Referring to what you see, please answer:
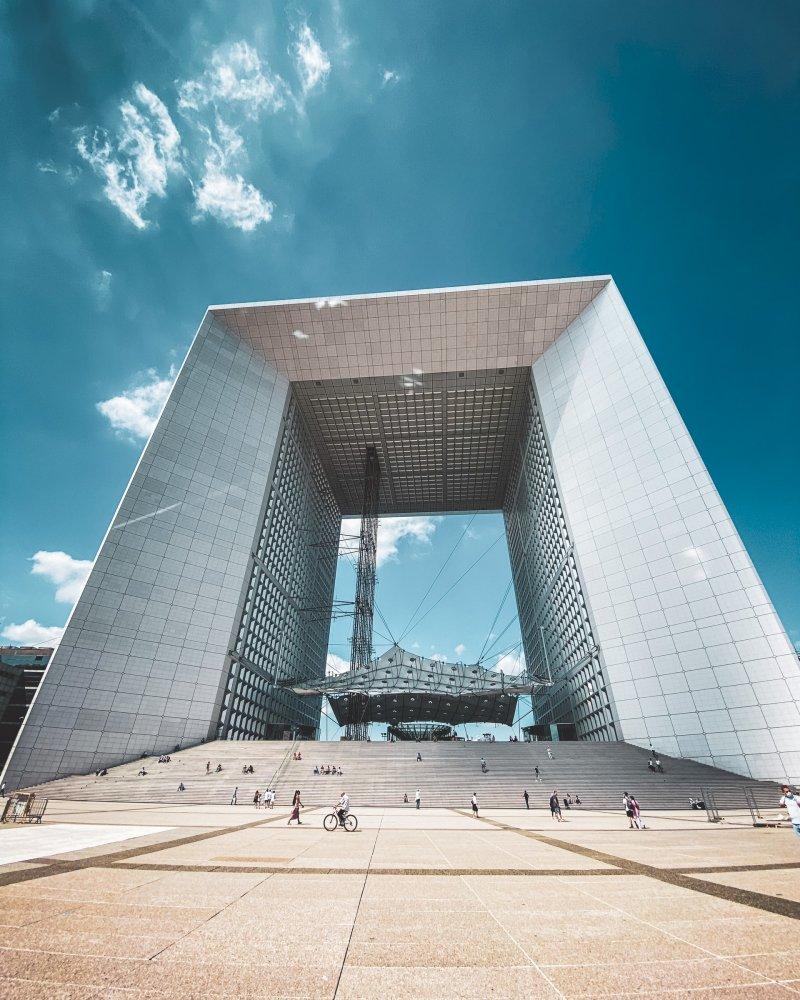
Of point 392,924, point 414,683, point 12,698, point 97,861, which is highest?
point 414,683

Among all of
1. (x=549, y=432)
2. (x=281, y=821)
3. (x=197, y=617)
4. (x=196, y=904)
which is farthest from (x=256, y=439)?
(x=196, y=904)

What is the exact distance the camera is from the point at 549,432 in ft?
146

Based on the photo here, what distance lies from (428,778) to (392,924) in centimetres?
2544

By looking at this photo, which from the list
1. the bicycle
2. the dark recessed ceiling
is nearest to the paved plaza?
the bicycle

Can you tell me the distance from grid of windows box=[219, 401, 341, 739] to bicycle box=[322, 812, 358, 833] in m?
27.2

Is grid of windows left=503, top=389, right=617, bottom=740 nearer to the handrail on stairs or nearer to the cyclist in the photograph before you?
the handrail on stairs

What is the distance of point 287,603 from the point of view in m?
50.5

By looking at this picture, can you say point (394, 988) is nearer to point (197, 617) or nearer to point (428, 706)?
point (197, 617)

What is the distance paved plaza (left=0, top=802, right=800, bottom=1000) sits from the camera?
278 centimetres

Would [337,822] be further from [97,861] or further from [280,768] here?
[280,768]

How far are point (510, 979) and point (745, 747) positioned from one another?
33309 millimetres

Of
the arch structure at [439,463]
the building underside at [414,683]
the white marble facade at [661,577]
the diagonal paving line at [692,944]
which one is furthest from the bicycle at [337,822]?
the building underside at [414,683]

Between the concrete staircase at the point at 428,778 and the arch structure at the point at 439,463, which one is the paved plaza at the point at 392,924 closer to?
the concrete staircase at the point at 428,778

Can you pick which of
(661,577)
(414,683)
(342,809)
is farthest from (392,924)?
(414,683)
